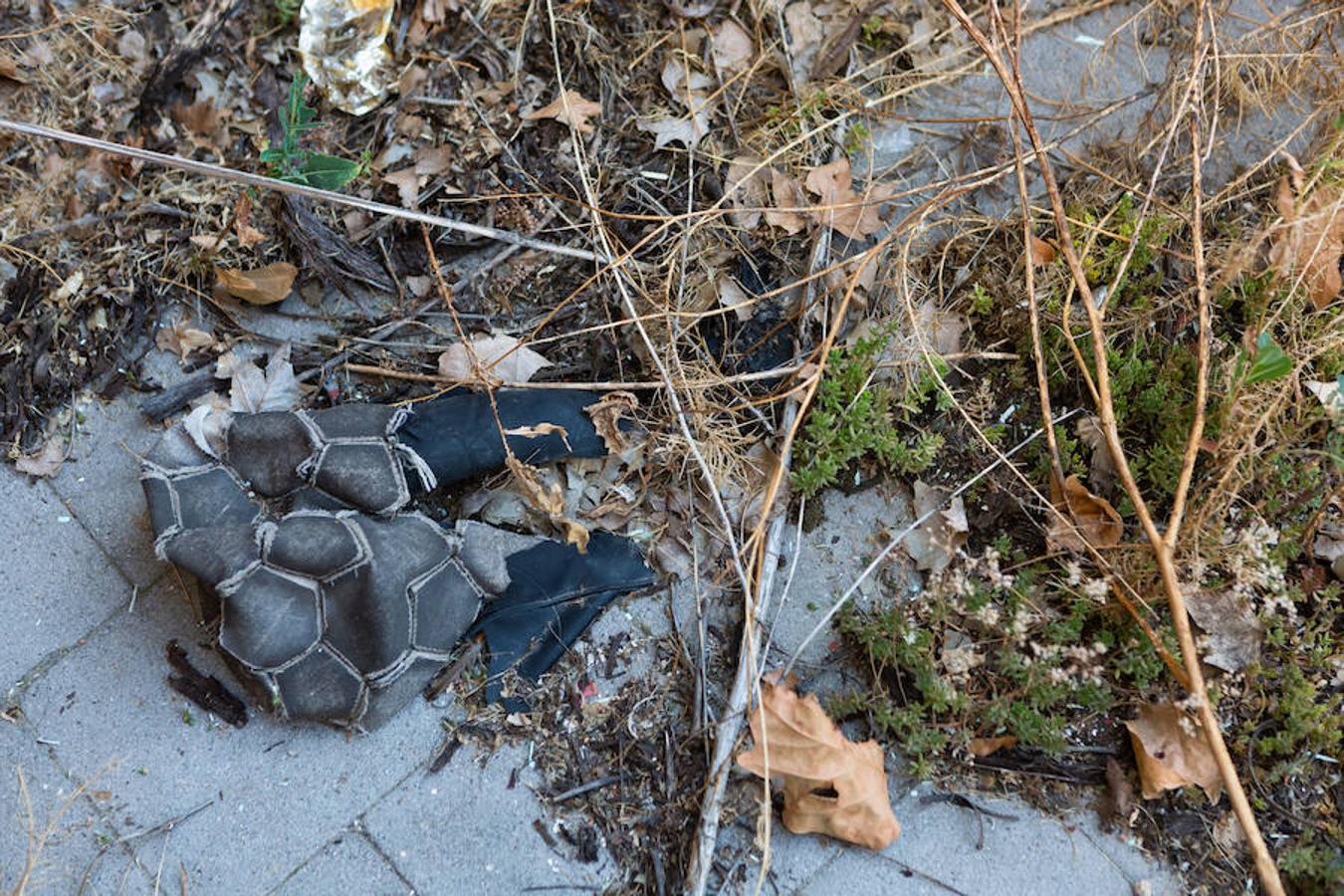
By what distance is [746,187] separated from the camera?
9.34ft

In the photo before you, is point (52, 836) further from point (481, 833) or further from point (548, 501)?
point (548, 501)

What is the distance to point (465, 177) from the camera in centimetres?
282

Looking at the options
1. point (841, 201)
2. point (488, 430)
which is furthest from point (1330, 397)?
point (488, 430)

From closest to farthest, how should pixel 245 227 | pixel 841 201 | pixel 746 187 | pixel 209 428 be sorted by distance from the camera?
1. pixel 209 428
2. pixel 245 227
3. pixel 841 201
4. pixel 746 187

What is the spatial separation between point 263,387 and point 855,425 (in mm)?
1528

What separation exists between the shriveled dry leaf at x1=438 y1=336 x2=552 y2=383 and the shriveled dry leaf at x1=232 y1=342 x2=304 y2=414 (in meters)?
0.39

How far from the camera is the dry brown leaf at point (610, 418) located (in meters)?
2.51

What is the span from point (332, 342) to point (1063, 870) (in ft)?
7.41

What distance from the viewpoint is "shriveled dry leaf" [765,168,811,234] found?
2.75 meters

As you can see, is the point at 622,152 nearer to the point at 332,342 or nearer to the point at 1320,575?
the point at 332,342

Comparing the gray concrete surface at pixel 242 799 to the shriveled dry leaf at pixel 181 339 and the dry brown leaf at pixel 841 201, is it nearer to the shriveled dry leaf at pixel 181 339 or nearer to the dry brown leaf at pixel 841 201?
the shriveled dry leaf at pixel 181 339

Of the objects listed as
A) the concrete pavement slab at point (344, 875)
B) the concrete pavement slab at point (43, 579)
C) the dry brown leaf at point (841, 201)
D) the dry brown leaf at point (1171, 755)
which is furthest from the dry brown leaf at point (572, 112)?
the dry brown leaf at point (1171, 755)

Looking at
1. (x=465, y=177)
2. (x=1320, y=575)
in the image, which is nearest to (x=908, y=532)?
(x=1320, y=575)

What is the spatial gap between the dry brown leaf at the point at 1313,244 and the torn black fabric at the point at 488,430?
6.00ft
